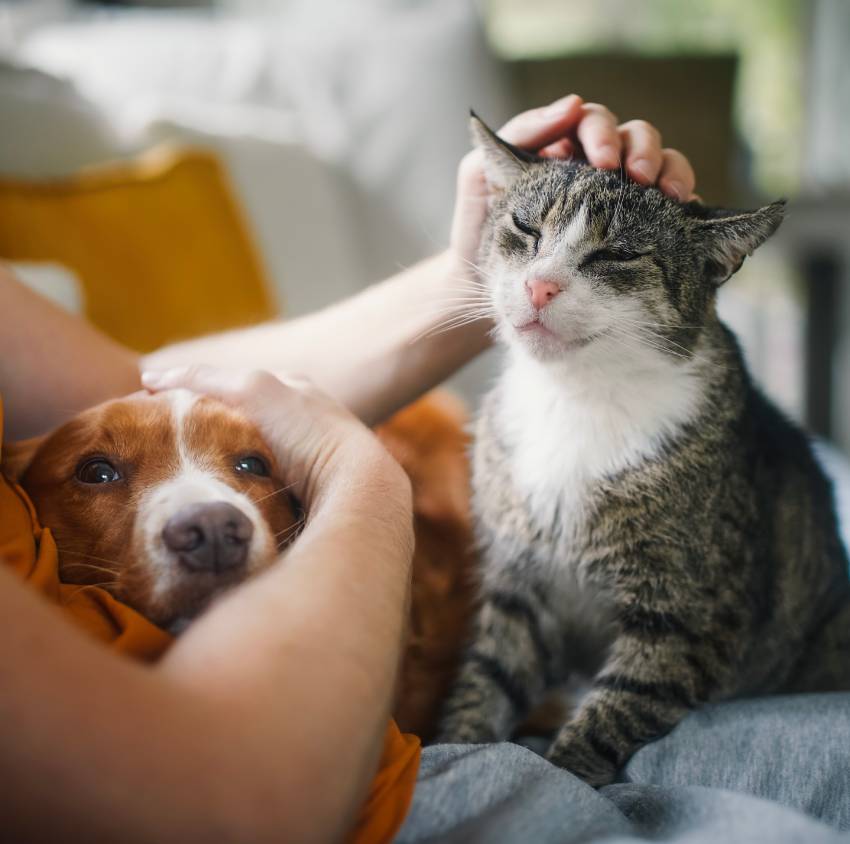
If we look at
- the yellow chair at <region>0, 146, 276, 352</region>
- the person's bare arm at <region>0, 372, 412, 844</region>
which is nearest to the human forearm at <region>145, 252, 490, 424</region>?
the yellow chair at <region>0, 146, 276, 352</region>

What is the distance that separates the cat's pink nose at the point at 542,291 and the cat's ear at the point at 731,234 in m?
0.20

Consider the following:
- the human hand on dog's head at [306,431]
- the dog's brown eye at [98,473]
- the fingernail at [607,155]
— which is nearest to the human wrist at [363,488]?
the human hand on dog's head at [306,431]

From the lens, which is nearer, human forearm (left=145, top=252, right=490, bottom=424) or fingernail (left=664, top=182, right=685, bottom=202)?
fingernail (left=664, top=182, right=685, bottom=202)

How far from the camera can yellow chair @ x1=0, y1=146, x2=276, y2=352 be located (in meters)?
1.66

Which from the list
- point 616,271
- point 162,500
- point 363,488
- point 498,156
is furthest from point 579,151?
point 162,500

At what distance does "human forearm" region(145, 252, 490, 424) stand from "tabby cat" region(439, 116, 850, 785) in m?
0.08

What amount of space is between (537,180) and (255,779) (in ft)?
2.86

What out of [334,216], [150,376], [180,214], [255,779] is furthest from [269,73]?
[255,779]

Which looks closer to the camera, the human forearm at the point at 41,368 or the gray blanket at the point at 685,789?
the gray blanket at the point at 685,789

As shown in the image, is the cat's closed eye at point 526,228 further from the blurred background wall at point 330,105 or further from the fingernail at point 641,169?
the blurred background wall at point 330,105

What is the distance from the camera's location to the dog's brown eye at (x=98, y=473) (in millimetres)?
980

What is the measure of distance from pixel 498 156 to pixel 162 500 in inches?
25.4

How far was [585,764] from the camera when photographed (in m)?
1.03

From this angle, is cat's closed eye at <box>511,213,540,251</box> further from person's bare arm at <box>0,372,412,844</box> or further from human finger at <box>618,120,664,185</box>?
person's bare arm at <box>0,372,412,844</box>
